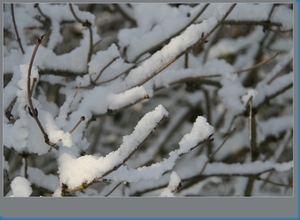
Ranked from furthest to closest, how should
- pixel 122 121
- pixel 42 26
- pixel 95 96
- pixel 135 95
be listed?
pixel 122 121 → pixel 42 26 → pixel 95 96 → pixel 135 95

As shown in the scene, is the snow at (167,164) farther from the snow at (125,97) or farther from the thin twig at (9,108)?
the thin twig at (9,108)

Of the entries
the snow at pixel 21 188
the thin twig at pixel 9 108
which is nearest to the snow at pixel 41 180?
the thin twig at pixel 9 108

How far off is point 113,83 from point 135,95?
0.70 feet

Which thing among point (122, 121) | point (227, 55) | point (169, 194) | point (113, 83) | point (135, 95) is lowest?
point (169, 194)

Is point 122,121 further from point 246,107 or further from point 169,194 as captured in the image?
point 169,194

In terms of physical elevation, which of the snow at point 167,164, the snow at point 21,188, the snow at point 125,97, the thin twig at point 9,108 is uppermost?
the snow at point 125,97

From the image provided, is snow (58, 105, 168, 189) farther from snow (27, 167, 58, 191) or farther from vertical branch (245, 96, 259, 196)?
vertical branch (245, 96, 259, 196)

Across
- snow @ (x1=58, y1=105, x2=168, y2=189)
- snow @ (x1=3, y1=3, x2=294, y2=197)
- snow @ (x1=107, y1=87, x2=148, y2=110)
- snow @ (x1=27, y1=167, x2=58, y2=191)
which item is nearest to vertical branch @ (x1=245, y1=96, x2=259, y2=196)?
snow @ (x1=3, y1=3, x2=294, y2=197)

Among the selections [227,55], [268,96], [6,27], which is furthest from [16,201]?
[227,55]

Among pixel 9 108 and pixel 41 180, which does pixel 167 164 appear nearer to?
pixel 9 108

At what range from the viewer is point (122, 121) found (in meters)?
Result: 3.12

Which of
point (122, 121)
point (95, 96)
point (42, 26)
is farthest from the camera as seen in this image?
point (122, 121)

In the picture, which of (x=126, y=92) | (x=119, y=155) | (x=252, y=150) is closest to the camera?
(x=119, y=155)

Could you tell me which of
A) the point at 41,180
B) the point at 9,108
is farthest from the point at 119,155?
the point at 41,180
